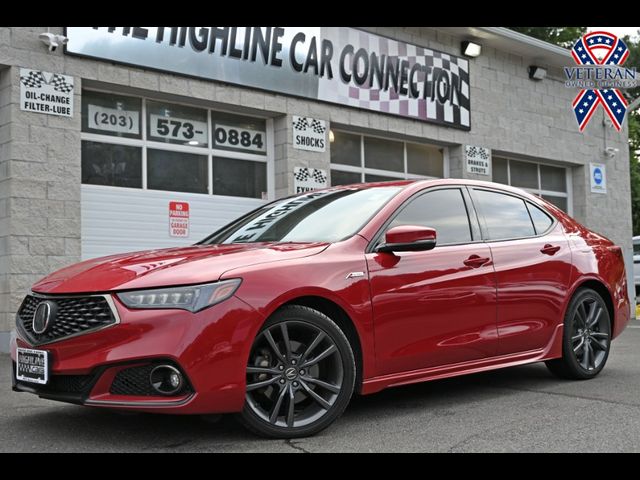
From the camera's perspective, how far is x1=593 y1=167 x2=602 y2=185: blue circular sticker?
733 inches

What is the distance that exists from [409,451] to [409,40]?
11806 mm

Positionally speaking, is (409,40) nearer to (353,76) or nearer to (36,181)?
(353,76)

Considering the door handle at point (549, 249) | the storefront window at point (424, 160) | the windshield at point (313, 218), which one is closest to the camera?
the windshield at point (313, 218)

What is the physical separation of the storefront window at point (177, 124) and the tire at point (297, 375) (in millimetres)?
7444

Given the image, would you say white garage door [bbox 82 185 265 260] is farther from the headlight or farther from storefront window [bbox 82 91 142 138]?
the headlight

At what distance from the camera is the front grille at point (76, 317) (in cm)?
379

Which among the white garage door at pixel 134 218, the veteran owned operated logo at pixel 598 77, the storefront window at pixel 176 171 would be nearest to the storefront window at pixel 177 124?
the storefront window at pixel 176 171

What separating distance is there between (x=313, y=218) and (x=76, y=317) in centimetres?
169

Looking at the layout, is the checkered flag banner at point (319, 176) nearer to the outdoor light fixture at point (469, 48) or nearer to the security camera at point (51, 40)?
the security camera at point (51, 40)

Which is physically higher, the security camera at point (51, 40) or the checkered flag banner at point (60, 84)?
the security camera at point (51, 40)

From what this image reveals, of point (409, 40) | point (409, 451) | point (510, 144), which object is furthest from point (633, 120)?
point (409, 451)

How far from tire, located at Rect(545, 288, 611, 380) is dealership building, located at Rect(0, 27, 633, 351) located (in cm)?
635

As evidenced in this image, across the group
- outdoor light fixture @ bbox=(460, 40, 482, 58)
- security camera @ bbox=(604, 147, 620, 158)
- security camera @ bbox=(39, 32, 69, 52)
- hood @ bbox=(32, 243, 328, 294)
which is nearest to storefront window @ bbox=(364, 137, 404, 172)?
outdoor light fixture @ bbox=(460, 40, 482, 58)

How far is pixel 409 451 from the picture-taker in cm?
380
